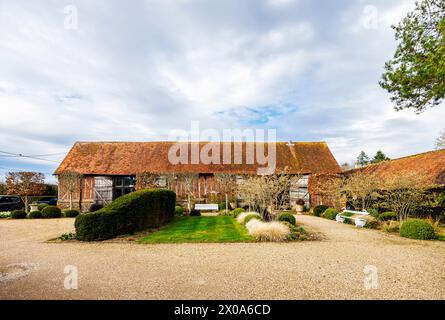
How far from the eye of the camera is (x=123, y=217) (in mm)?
9203

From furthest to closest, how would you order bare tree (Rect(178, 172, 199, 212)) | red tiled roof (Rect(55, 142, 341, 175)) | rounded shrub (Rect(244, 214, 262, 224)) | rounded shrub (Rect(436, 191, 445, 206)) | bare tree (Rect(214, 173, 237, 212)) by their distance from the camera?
red tiled roof (Rect(55, 142, 341, 175)), bare tree (Rect(214, 173, 237, 212)), bare tree (Rect(178, 172, 199, 212)), rounded shrub (Rect(436, 191, 445, 206)), rounded shrub (Rect(244, 214, 262, 224))

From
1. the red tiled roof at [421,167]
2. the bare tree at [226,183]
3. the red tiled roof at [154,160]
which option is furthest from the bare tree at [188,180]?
the red tiled roof at [421,167]

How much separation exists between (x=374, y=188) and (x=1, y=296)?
15456 mm

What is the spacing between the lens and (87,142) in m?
24.2

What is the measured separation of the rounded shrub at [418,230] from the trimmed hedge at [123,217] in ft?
34.2

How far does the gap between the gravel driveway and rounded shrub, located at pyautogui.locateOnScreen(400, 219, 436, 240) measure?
2.00ft

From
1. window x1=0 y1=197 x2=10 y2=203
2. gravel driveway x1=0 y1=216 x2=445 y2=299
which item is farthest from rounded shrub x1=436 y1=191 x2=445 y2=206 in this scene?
window x1=0 y1=197 x2=10 y2=203

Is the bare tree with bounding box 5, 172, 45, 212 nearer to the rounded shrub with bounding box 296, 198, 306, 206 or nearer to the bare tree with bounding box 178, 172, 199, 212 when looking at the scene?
the bare tree with bounding box 178, 172, 199, 212

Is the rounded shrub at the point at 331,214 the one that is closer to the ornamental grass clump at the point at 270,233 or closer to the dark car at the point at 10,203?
the ornamental grass clump at the point at 270,233

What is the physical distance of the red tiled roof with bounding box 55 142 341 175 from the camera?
21078 mm

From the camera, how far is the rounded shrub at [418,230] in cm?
877

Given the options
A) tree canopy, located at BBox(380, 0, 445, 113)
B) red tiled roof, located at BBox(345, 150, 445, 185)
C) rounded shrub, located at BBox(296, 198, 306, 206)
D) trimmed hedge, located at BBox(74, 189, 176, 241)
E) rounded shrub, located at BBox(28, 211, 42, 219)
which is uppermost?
tree canopy, located at BBox(380, 0, 445, 113)
